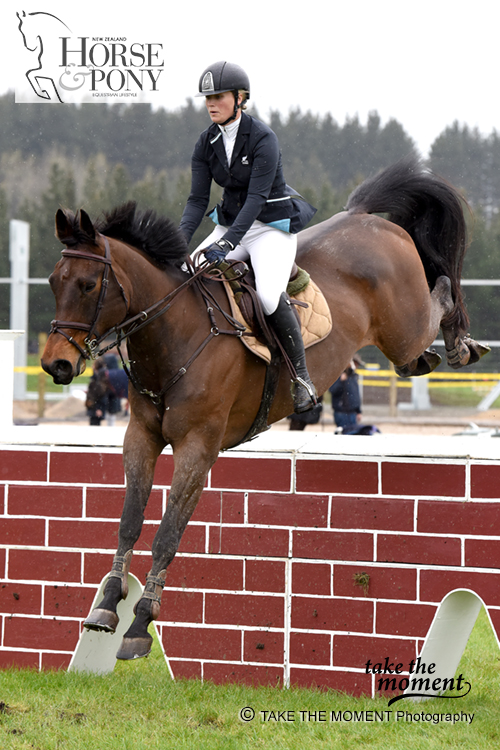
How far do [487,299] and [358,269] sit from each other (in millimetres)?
10771

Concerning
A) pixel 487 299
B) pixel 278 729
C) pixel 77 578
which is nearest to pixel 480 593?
pixel 278 729

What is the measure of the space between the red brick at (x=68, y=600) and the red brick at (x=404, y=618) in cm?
153

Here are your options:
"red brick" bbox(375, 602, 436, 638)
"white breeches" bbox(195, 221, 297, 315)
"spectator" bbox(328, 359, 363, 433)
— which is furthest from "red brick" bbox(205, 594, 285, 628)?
"spectator" bbox(328, 359, 363, 433)

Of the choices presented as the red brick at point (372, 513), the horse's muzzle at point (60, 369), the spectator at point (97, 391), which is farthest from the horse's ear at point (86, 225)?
the spectator at point (97, 391)

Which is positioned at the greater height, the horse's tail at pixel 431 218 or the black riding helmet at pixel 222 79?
the black riding helmet at pixel 222 79

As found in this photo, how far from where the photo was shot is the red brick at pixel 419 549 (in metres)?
4.08

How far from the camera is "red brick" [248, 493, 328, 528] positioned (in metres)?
4.25

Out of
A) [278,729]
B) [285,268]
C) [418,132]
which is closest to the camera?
[278,729]

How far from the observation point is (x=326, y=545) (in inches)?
166

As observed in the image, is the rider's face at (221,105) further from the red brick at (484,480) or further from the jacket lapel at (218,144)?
the red brick at (484,480)

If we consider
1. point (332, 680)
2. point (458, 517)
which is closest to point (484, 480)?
point (458, 517)

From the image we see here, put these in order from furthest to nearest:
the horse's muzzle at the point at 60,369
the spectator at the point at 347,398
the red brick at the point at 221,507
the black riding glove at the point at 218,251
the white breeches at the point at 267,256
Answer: the spectator at the point at 347,398 < the red brick at the point at 221,507 < the white breeches at the point at 267,256 < the black riding glove at the point at 218,251 < the horse's muzzle at the point at 60,369

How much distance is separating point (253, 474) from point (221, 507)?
0.80 feet

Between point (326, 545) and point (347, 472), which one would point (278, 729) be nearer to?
point (326, 545)
